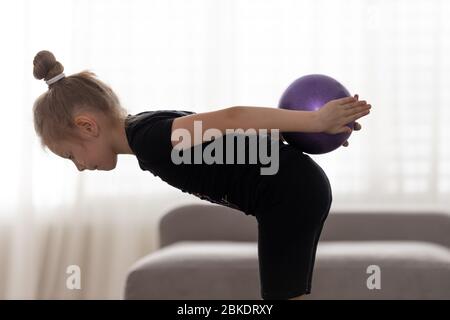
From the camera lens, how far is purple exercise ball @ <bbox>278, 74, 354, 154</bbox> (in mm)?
1545

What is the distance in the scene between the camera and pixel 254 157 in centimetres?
153

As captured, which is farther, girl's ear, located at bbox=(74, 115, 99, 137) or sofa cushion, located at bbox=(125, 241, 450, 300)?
sofa cushion, located at bbox=(125, 241, 450, 300)

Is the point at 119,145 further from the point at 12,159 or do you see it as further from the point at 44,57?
the point at 12,159

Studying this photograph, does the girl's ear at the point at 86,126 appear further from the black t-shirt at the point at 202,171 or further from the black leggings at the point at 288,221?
the black leggings at the point at 288,221

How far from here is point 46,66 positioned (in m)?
1.58

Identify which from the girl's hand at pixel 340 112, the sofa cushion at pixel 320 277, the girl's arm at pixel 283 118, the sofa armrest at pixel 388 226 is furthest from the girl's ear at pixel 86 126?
the sofa armrest at pixel 388 226

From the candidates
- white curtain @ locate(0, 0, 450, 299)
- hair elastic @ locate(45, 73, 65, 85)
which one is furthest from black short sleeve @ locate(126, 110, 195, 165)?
white curtain @ locate(0, 0, 450, 299)

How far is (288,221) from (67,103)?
0.57 meters

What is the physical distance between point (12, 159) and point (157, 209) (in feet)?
2.38

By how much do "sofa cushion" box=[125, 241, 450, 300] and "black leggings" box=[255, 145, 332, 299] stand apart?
2.53ft

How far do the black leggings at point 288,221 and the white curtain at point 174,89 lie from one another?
1.58 meters

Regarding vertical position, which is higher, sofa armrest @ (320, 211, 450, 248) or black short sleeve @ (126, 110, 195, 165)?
black short sleeve @ (126, 110, 195, 165)

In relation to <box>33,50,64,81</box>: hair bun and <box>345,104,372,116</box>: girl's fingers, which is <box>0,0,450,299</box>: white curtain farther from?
<box>345,104,372,116</box>: girl's fingers

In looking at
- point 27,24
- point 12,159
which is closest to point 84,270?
point 12,159
